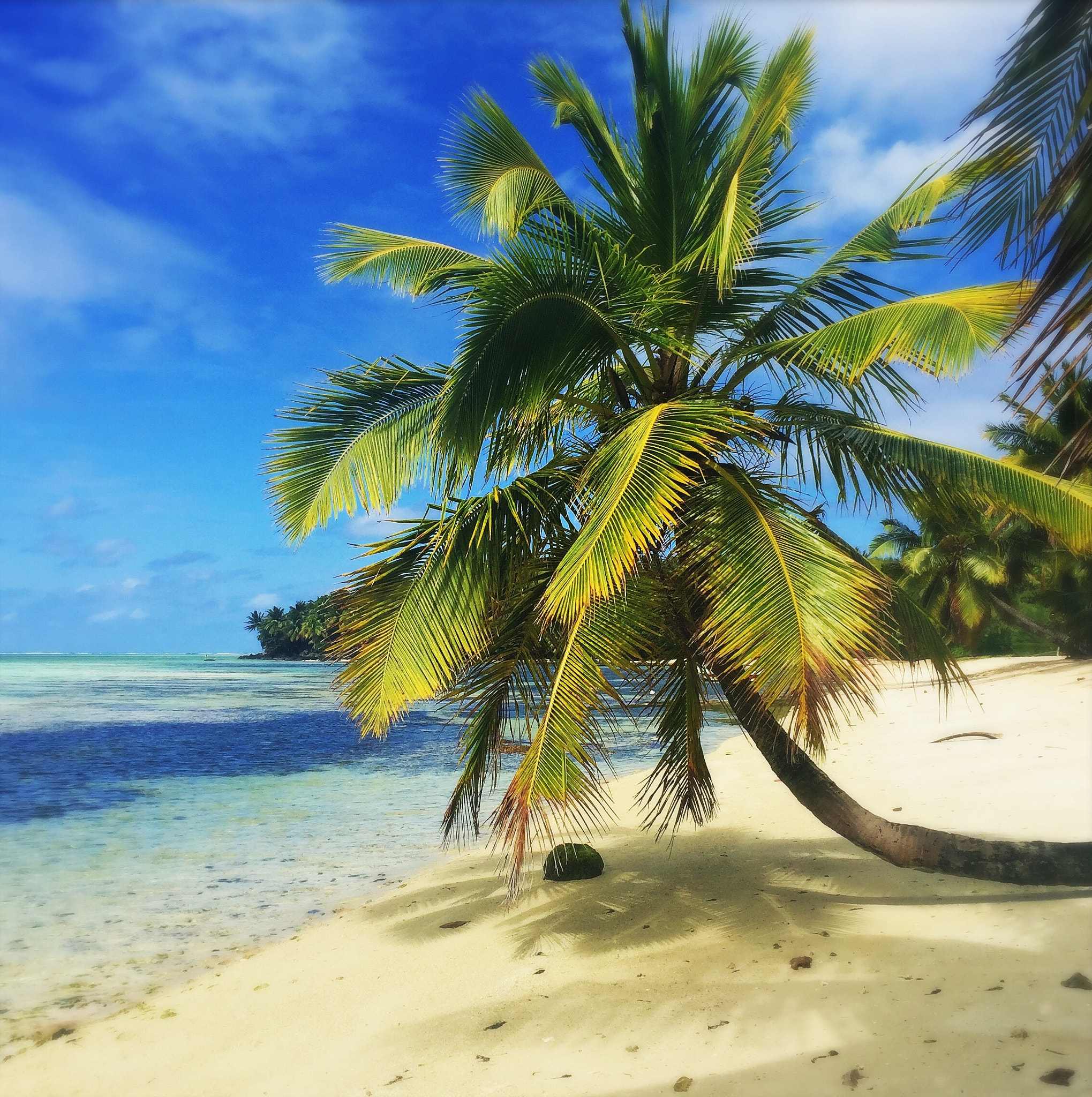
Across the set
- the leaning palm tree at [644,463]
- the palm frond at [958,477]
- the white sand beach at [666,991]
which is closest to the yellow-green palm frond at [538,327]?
the leaning palm tree at [644,463]

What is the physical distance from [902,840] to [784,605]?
8.48 feet

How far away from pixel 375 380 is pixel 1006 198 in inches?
166

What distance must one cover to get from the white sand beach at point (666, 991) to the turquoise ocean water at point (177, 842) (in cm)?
84

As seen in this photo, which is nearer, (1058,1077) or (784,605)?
(1058,1077)

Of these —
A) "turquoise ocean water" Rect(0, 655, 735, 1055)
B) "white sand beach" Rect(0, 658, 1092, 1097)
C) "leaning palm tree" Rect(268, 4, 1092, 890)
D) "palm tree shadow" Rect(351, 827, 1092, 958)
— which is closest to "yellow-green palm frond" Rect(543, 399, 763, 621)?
"leaning palm tree" Rect(268, 4, 1092, 890)

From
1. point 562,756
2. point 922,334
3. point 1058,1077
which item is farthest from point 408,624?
point 1058,1077

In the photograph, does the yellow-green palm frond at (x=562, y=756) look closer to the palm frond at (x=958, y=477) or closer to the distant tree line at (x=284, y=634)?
the palm frond at (x=958, y=477)

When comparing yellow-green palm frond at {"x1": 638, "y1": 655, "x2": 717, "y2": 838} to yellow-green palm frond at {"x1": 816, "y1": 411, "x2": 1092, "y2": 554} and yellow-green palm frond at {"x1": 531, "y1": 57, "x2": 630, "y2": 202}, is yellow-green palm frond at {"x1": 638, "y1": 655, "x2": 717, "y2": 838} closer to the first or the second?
yellow-green palm frond at {"x1": 816, "y1": 411, "x2": 1092, "y2": 554}

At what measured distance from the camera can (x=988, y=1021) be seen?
372 centimetres

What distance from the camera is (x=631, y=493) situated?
4.39m

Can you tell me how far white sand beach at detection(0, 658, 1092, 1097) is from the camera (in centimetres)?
371

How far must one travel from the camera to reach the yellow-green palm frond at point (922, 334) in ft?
15.6

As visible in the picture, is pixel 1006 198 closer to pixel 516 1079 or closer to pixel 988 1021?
pixel 988 1021

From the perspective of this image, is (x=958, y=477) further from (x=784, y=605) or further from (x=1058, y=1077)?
(x=1058, y=1077)
